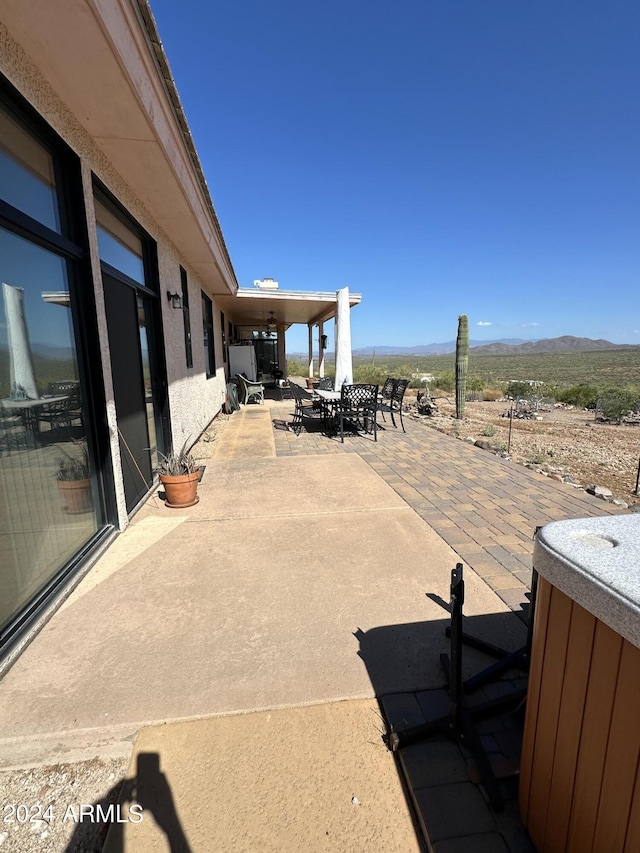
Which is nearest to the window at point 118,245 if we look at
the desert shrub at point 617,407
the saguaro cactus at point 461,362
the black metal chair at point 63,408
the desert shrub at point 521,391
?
the black metal chair at point 63,408

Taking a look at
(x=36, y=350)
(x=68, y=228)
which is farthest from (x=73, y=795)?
(x=68, y=228)

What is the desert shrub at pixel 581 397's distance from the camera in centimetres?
1516

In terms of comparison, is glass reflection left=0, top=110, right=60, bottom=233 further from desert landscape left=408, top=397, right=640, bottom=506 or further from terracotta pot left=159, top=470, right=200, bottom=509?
desert landscape left=408, top=397, right=640, bottom=506

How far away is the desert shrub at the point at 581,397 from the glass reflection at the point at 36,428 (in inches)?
644

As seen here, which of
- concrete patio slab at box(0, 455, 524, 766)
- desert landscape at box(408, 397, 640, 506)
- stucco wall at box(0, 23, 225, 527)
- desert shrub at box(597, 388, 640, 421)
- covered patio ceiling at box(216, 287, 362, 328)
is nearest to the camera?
concrete patio slab at box(0, 455, 524, 766)

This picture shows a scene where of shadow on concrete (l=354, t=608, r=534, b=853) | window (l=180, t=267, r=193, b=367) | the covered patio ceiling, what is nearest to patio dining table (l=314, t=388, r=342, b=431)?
window (l=180, t=267, r=193, b=367)

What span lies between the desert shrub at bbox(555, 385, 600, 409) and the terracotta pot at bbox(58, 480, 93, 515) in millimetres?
16222

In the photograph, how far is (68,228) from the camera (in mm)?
2902

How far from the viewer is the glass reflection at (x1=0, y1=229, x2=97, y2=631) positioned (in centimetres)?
217

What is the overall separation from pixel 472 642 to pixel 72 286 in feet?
11.3

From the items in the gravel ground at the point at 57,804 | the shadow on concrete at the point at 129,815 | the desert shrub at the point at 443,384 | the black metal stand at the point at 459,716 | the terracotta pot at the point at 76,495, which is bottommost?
the desert shrub at the point at 443,384

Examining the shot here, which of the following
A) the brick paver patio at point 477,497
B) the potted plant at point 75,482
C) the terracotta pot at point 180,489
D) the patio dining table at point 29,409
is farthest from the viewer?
the terracotta pot at point 180,489

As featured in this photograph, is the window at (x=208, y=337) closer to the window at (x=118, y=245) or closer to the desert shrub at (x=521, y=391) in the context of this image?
the window at (x=118, y=245)

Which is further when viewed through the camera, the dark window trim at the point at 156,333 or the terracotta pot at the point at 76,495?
the dark window trim at the point at 156,333
